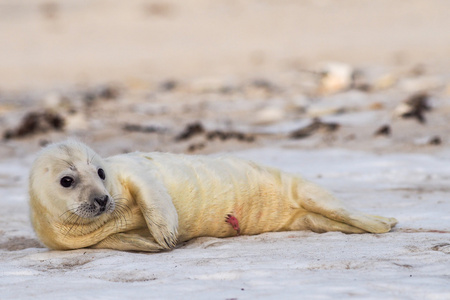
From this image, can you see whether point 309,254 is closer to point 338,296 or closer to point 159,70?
point 338,296

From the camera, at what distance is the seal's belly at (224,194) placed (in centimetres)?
384

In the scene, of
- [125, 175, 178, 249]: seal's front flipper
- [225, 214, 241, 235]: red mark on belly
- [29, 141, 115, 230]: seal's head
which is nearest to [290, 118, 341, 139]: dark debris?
[225, 214, 241, 235]: red mark on belly

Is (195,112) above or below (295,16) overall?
below

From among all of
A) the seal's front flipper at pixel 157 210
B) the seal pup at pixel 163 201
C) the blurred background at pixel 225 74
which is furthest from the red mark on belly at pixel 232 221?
the blurred background at pixel 225 74

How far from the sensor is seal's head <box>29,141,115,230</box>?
347 cm

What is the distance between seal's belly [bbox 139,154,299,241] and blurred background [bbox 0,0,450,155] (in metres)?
2.85

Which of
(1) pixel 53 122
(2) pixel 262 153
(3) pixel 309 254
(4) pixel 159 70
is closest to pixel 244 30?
(4) pixel 159 70

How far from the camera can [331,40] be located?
61.3 feet

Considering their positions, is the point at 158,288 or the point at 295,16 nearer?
the point at 158,288

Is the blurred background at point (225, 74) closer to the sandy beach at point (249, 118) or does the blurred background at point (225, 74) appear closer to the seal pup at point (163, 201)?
the sandy beach at point (249, 118)

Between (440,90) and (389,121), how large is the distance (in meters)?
2.99

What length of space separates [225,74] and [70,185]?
11994 millimetres

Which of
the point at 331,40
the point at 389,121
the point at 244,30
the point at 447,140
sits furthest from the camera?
the point at 244,30

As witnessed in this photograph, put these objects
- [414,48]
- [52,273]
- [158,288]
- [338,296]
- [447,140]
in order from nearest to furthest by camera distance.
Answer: [338,296], [158,288], [52,273], [447,140], [414,48]
